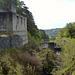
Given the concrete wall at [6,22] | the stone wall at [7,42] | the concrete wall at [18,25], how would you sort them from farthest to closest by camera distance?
the concrete wall at [18,25] < the concrete wall at [6,22] < the stone wall at [7,42]

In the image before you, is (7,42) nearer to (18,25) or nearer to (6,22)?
(6,22)

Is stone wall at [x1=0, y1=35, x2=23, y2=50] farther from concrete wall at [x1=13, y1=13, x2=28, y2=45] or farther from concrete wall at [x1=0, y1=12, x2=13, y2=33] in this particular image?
concrete wall at [x1=13, y1=13, x2=28, y2=45]

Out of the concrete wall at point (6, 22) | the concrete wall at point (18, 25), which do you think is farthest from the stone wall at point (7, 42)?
the concrete wall at point (18, 25)

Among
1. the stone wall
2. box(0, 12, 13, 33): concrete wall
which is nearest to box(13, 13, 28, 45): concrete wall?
box(0, 12, 13, 33): concrete wall

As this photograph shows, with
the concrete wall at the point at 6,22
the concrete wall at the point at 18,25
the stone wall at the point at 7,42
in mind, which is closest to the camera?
the stone wall at the point at 7,42

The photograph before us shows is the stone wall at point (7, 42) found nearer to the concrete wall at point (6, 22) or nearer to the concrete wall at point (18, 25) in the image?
the concrete wall at point (6, 22)

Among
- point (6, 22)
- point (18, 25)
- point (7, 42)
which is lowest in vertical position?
point (7, 42)

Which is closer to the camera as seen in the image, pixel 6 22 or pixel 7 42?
pixel 7 42

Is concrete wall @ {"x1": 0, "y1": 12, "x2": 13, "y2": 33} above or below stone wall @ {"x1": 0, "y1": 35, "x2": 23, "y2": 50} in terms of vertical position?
above

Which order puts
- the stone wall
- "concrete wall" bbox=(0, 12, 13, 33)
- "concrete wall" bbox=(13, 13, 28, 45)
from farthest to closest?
"concrete wall" bbox=(13, 13, 28, 45), "concrete wall" bbox=(0, 12, 13, 33), the stone wall

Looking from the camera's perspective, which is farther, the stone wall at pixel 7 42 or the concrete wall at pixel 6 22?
the concrete wall at pixel 6 22

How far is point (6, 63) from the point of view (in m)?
7.45

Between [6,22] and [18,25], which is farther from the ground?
[6,22]

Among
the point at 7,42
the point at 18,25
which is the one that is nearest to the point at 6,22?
the point at 18,25
